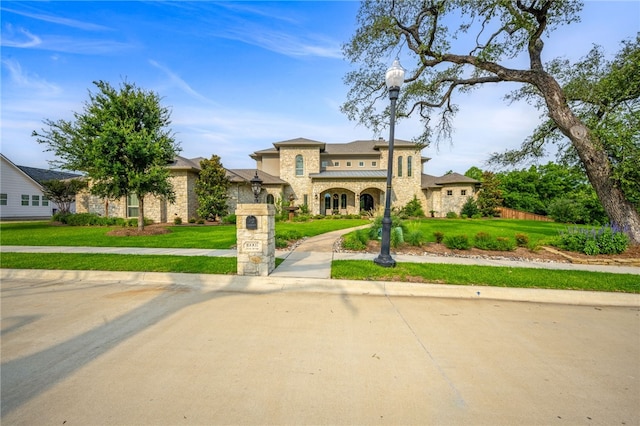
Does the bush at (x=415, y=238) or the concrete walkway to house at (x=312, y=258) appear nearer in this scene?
the concrete walkway to house at (x=312, y=258)

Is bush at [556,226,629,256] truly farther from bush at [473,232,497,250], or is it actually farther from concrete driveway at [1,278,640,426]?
concrete driveway at [1,278,640,426]

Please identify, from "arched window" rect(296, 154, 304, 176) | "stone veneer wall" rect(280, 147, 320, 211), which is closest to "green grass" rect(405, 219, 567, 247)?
"stone veneer wall" rect(280, 147, 320, 211)

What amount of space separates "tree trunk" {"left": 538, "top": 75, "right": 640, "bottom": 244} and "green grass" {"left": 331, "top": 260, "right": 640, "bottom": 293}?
5025mm

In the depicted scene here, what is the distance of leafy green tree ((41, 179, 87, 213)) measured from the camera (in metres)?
19.6

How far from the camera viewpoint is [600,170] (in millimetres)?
9336

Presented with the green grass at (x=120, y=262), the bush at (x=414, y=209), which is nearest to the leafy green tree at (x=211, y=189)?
the green grass at (x=120, y=262)

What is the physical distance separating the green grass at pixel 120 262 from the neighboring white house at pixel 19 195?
26263 mm

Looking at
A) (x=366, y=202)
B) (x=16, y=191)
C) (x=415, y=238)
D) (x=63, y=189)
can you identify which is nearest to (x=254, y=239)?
(x=415, y=238)

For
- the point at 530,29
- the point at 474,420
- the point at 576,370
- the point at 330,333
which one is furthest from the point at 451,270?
the point at 530,29

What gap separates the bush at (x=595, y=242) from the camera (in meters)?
8.35

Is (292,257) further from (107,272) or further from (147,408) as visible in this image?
(147,408)

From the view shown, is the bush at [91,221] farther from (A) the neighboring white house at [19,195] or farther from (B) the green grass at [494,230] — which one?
(B) the green grass at [494,230]

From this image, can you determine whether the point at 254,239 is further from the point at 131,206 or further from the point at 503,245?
the point at 131,206

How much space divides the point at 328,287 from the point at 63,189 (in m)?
25.9
